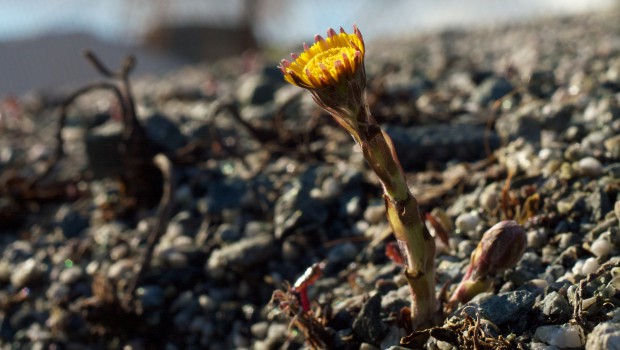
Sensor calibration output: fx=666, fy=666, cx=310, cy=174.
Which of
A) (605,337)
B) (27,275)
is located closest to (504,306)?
(605,337)

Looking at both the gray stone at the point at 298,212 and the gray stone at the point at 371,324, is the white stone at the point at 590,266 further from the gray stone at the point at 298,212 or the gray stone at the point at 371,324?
the gray stone at the point at 298,212

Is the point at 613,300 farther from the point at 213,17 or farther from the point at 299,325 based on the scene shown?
the point at 213,17

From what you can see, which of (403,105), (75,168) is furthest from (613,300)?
(75,168)

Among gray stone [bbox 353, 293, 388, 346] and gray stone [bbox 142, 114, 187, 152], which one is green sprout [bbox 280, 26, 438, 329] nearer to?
gray stone [bbox 353, 293, 388, 346]

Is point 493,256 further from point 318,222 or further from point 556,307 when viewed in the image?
point 318,222

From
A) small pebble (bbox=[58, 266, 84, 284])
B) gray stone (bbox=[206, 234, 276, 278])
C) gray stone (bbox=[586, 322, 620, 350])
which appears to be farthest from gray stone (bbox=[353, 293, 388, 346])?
small pebble (bbox=[58, 266, 84, 284])

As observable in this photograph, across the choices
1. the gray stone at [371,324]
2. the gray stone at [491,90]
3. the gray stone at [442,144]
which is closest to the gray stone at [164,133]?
the gray stone at [442,144]
